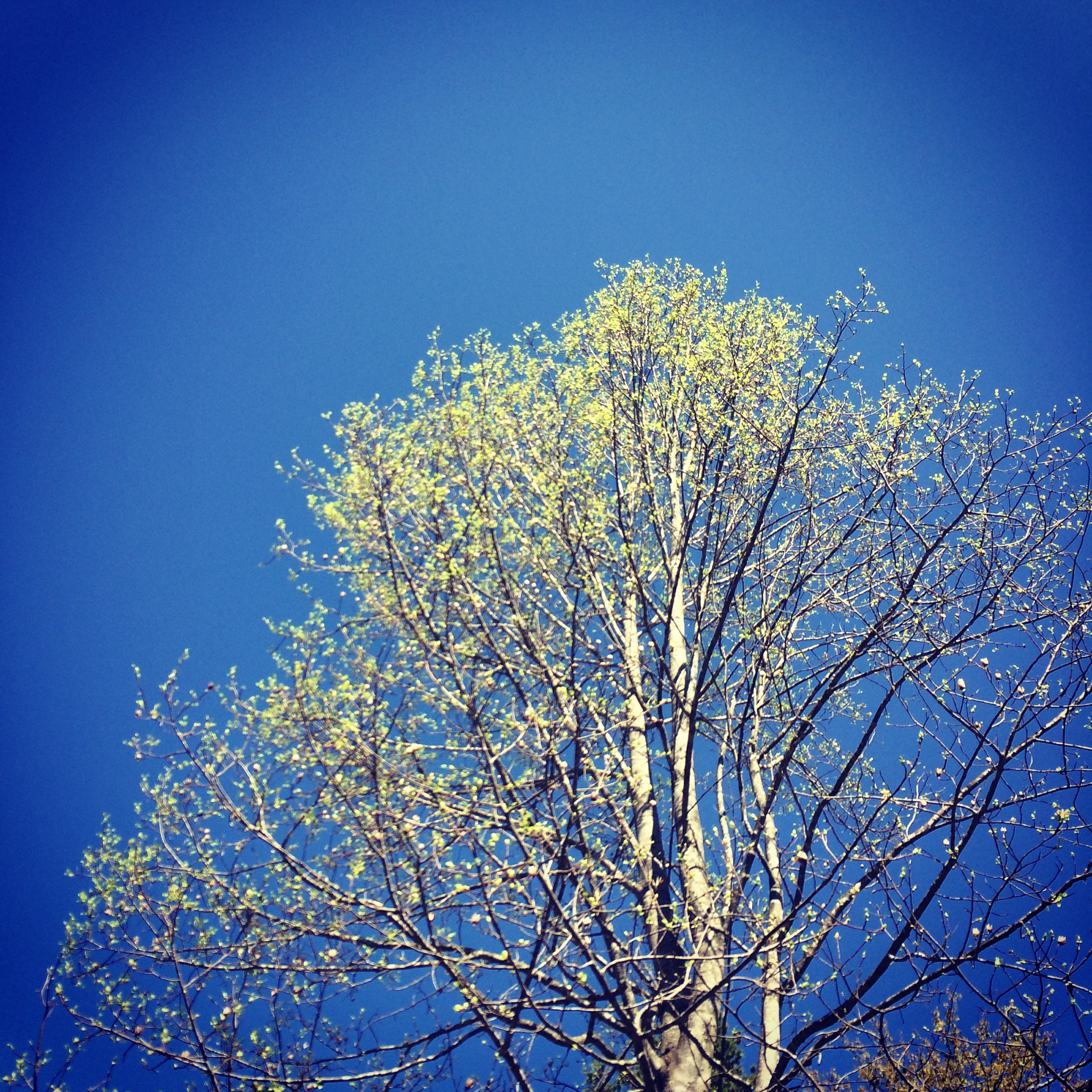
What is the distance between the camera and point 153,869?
139 inches

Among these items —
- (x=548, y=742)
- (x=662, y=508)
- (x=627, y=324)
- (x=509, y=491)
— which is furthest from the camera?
(x=662, y=508)

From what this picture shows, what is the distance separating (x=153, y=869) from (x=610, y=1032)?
3.72m

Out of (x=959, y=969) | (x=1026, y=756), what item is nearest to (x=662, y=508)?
(x=1026, y=756)

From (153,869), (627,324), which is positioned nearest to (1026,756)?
(627,324)

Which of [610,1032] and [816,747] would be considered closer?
[610,1032]

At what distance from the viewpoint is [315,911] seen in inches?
156

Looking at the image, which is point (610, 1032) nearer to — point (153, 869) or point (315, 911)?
point (315, 911)

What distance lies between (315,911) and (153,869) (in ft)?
2.94

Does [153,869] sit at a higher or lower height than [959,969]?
higher

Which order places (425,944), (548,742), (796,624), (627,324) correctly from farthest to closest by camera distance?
1. (796,624)
2. (627,324)
3. (548,742)
4. (425,944)

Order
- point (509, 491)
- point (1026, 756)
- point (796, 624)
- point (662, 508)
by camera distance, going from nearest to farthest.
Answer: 1. point (1026, 756)
2. point (509, 491)
3. point (796, 624)
4. point (662, 508)

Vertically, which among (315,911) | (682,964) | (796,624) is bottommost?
(682,964)

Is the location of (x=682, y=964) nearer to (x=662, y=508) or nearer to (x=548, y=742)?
(x=548, y=742)

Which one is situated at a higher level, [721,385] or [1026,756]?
[721,385]
